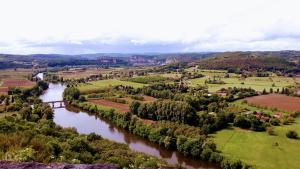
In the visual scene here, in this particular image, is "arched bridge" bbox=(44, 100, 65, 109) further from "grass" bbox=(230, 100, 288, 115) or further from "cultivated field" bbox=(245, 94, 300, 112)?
"cultivated field" bbox=(245, 94, 300, 112)

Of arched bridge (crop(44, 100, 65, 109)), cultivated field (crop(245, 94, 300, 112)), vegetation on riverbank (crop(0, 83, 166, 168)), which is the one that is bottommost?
arched bridge (crop(44, 100, 65, 109))

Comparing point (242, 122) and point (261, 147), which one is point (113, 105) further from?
point (261, 147)

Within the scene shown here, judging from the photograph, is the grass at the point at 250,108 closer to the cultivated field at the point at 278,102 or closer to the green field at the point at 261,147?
the cultivated field at the point at 278,102

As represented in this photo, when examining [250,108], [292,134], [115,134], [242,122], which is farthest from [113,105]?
[292,134]

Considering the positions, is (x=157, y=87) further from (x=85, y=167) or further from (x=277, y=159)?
(x=85, y=167)

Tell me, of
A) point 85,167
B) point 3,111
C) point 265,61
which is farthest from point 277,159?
point 265,61

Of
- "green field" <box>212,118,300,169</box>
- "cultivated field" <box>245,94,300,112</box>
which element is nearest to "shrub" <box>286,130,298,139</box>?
"green field" <box>212,118,300,169</box>

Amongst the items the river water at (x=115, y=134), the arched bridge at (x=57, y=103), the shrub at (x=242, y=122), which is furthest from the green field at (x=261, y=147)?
the arched bridge at (x=57, y=103)
